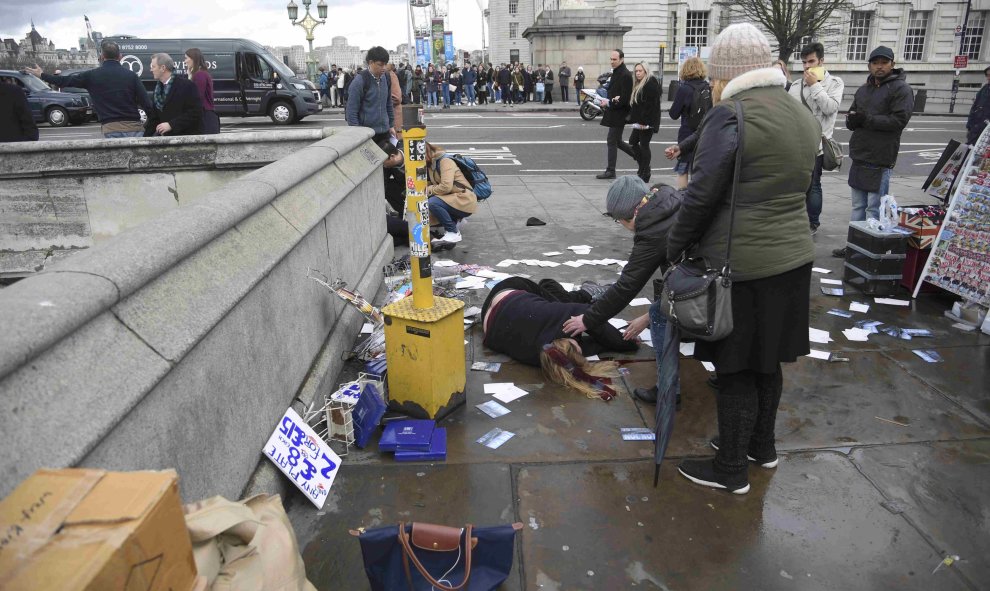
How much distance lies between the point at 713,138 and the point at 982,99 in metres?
9.13

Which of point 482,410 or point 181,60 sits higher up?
point 181,60

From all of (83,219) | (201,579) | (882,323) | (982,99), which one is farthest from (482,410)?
(982,99)

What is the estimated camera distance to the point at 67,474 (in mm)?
1392

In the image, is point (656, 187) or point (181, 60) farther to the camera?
point (181, 60)

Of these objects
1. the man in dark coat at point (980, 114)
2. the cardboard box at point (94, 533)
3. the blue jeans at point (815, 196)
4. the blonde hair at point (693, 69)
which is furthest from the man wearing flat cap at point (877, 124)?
the cardboard box at point (94, 533)

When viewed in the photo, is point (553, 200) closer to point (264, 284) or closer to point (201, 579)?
point (264, 284)

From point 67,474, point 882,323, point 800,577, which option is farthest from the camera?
point 882,323

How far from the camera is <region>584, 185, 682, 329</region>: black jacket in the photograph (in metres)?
3.75

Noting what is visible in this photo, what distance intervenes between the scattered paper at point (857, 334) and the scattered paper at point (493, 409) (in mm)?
2744

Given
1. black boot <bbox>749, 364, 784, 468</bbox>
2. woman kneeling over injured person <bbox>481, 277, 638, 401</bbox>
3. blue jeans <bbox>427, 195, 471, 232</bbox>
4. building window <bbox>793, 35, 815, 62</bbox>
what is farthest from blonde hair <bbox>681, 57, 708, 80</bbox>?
building window <bbox>793, 35, 815, 62</bbox>

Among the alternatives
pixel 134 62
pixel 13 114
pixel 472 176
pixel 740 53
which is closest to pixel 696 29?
pixel 134 62

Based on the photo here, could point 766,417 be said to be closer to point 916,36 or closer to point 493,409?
point 493,409

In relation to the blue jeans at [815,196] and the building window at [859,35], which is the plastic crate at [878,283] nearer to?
the blue jeans at [815,196]

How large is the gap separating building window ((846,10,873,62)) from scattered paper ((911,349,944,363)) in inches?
1641
